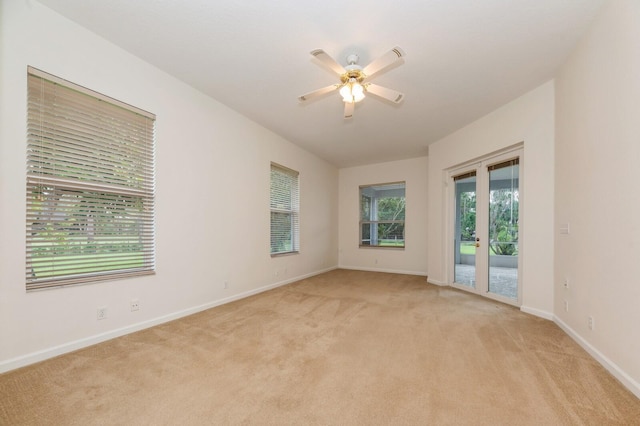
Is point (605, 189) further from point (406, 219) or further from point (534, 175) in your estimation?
point (406, 219)

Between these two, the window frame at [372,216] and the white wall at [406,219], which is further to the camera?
the window frame at [372,216]

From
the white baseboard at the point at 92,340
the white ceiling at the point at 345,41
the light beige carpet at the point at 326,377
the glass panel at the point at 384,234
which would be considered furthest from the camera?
the glass panel at the point at 384,234

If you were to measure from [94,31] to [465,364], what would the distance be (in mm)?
4355

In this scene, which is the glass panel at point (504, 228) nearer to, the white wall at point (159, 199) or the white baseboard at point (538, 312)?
the white baseboard at point (538, 312)

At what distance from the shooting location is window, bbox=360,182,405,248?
6.92 meters

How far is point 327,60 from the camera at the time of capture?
7.55ft

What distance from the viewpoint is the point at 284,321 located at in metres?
3.20

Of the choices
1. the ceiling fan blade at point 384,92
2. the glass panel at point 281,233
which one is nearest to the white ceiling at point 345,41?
the ceiling fan blade at point 384,92

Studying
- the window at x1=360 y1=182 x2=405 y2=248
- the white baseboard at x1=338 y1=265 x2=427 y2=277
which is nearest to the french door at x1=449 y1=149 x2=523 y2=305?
the white baseboard at x1=338 y1=265 x2=427 y2=277

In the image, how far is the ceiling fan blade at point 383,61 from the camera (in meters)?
2.16

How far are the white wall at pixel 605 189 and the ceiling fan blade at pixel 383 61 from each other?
157 cm

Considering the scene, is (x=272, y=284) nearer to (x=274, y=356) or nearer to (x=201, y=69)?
A: (x=274, y=356)

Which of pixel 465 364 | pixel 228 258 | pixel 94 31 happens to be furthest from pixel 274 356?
pixel 94 31

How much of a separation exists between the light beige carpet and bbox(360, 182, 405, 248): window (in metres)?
3.78
